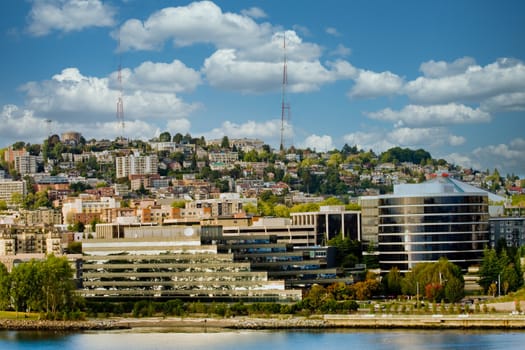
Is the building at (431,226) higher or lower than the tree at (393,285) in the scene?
higher

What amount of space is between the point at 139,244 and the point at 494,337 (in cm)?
3104

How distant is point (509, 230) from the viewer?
399ft

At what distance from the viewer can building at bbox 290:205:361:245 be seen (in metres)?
127

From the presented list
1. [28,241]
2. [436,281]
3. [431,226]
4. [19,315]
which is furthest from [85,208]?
[436,281]

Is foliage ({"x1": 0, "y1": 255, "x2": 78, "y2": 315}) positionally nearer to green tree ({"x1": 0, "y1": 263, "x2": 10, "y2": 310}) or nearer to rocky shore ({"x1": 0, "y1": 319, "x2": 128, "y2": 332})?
green tree ({"x1": 0, "y1": 263, "x2": 10, "y2": 310})

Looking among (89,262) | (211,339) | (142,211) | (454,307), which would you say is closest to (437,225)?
(454,307)

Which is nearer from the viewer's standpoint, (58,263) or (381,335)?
(381,335)

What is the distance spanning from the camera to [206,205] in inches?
6718

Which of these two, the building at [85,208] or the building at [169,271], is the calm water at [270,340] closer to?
the building at [169,271]

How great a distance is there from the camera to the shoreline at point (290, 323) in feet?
245

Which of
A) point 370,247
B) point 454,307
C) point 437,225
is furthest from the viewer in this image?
point 370,247

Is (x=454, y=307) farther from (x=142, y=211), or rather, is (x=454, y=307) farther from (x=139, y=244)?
(x=142, y=211)

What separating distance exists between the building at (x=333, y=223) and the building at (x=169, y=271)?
120 ft

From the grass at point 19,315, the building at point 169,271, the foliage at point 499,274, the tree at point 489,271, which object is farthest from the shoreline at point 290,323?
the tree at point 489,271
